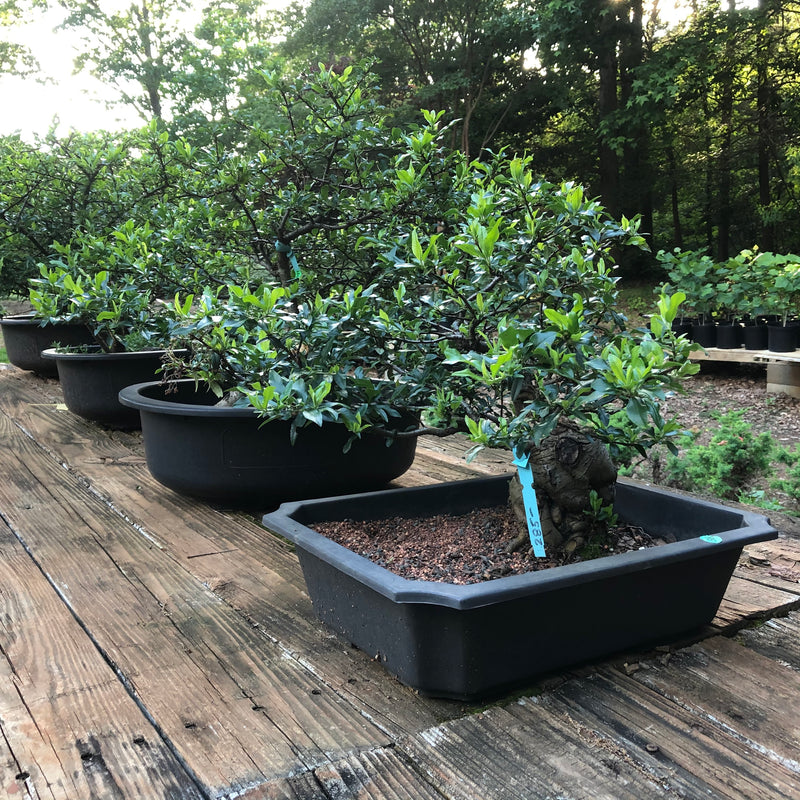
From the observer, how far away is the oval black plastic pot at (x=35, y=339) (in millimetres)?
4844

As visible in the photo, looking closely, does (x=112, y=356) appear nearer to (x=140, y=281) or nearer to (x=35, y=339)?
(x=140, y=281)

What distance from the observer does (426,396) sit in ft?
5.82

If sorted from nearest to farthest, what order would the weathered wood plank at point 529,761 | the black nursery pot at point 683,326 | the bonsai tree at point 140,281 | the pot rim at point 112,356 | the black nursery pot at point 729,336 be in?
the weathered wood plank at point 529,761, the bonsai tree at point 140,281, the pot rim at point 112,356, the black nursery pot at point 729,336, the black nursery pot at point 683,326

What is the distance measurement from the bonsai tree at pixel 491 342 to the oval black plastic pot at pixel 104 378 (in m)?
1.85

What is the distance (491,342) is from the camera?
1.42 m

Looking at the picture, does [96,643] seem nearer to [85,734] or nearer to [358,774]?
[85,734]

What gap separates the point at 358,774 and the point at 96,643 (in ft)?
2.35

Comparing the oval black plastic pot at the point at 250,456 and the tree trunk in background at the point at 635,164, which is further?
the tree trunk in background at the point at 635,164

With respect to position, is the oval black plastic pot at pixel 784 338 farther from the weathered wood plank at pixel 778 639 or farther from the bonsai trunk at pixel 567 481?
the bonsai trunk at pixel 567 481

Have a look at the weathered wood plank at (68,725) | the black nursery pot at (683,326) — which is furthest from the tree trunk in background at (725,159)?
the weathered wood plank at (68,725)

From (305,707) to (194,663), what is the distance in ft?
0.95

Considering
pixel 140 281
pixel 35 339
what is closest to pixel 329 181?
pixel 140 281

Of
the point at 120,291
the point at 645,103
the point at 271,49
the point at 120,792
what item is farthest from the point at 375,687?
the point at 271,49

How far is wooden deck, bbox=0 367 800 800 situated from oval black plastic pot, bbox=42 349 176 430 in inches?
66.7
